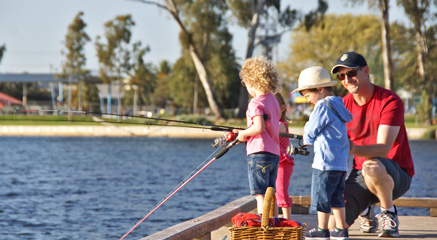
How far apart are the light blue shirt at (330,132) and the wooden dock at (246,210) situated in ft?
2.82

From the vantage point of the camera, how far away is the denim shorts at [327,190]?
13.2ft

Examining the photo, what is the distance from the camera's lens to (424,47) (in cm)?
3678

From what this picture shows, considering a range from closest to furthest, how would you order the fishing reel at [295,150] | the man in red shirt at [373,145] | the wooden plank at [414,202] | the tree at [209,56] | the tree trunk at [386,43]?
the man in red shirt at [373,145] < the fishing reel at [295,150] < the wooden plank at [414,202] < the tree trunk at [386,43] < the tree at [209,56]

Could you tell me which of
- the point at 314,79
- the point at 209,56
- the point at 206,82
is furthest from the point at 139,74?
the point at 314,79

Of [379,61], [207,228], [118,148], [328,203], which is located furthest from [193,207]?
[379,61]

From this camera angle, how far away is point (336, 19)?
171 ft

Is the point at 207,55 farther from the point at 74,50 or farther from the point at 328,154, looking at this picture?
the point at 328,154

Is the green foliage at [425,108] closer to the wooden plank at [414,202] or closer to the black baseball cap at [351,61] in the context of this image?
the wooden plank at [414,202]

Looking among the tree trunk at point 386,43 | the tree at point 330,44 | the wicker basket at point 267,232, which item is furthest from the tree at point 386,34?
the wicker basket at point 267,232

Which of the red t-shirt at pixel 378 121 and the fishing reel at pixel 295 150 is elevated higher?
the red t-shirt at pixel 378 121

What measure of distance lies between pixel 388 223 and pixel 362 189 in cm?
32

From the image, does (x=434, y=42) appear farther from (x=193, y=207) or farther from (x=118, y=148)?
(x=193, y=207)

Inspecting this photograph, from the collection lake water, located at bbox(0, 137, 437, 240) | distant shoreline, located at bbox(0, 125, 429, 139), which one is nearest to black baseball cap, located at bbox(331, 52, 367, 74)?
lake water, located at bbox(0, 137, 437, 240)

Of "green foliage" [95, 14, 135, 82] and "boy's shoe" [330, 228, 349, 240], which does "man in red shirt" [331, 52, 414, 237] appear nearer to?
"boy's shoe" [330, 228, 349, 240]
